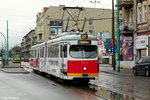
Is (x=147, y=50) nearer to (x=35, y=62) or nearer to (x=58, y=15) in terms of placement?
(x=35, y=62)

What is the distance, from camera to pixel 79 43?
19.2 metres

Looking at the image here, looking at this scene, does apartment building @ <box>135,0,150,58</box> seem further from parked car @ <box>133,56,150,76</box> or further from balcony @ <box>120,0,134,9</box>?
parked car @ <box>133,56,150,76</box>

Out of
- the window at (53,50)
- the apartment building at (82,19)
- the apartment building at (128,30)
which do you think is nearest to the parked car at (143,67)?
the window at (53,50)

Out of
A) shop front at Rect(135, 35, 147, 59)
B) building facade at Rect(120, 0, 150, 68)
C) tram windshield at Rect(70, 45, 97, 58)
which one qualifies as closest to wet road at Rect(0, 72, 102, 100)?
tram windshield at Rect(70, 45, 97, 58)

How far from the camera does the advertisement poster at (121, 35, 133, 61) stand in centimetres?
4088

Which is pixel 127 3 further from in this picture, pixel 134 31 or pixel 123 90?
pixel 123 90

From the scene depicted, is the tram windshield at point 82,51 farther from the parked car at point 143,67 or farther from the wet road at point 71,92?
the parked car at point 143,67

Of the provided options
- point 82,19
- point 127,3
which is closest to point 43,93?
point 127,3

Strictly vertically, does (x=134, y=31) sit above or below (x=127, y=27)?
below

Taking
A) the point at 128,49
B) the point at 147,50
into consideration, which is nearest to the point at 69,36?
the point at 147,50

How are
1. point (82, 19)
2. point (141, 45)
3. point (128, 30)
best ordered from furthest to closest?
point (82, 19) → point (128, 30) → point (141, 45)

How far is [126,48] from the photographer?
42062 millimetres

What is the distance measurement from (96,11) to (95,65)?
88.0 meters

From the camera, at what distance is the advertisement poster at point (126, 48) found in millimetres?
40875
